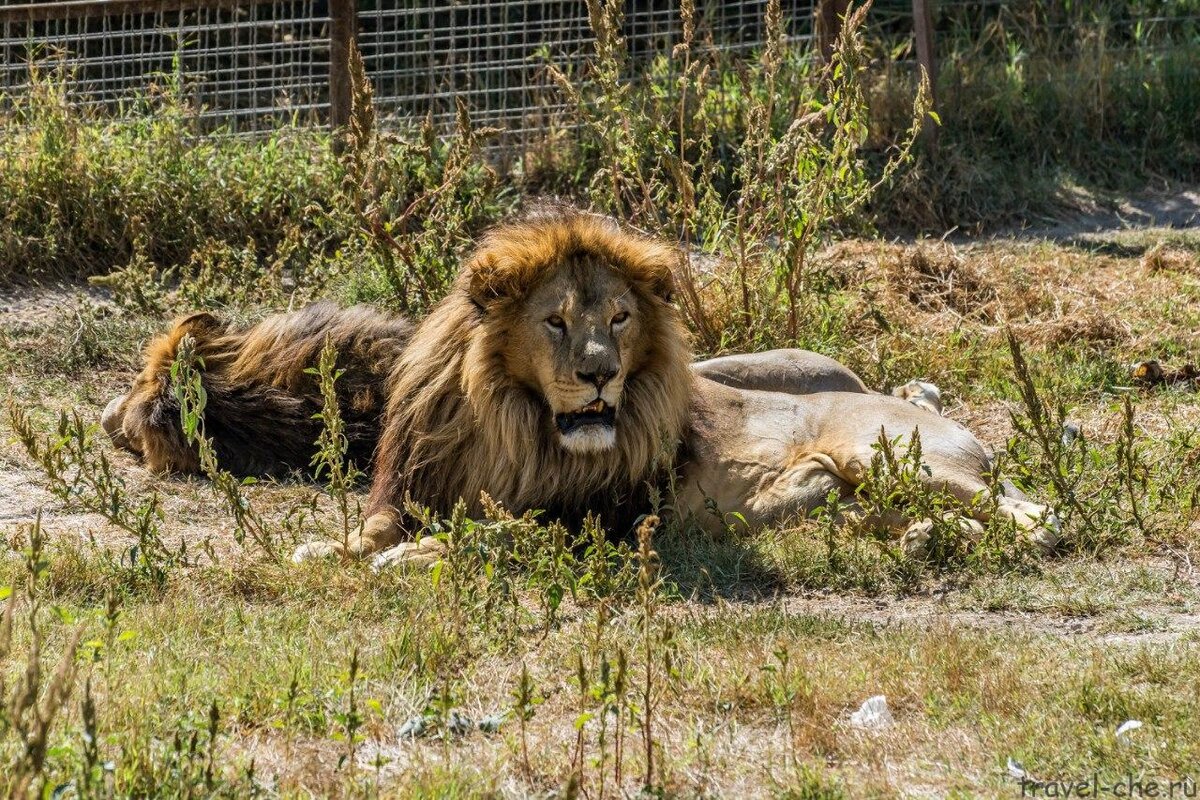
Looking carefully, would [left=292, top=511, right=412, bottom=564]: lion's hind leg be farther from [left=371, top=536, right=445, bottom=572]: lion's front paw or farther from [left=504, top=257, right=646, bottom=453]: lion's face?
[left=504, top=257, right=646, bottom=453]: lion's face

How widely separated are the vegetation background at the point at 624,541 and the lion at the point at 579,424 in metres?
0.21

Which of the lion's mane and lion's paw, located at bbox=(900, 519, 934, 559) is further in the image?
the lion's mane

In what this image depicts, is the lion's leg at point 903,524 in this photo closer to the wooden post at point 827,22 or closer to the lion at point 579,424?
the lion at point 579,424

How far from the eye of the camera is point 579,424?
525 cm

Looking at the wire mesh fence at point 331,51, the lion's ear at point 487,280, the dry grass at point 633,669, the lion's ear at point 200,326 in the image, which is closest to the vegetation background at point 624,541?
the dry grass at point 633,669

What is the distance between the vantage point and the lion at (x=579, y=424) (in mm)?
5273

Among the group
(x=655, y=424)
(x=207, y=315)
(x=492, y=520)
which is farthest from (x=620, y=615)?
(x=207, y=315)

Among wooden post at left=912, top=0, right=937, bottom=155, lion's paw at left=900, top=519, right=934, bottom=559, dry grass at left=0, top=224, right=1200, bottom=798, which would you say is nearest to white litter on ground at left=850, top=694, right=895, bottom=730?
dry grass at left=0, top=224, right=1200, bottom=798

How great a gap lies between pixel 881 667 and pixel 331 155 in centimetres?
658

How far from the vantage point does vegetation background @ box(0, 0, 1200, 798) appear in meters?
3.55

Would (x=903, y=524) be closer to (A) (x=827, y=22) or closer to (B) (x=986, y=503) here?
(B) (x=986, y=503)

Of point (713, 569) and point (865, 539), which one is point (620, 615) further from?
point (865, 539)

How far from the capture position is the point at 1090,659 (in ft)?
13.8

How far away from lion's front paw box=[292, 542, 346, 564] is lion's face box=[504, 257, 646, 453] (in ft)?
2.61
